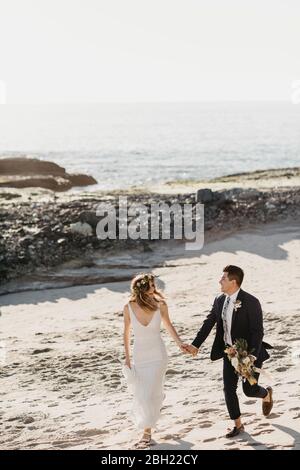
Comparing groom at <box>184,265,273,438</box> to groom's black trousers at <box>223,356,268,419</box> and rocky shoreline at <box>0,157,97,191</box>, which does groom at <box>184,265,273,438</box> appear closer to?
groom's black trousers at <box>223,356,268,419</box>

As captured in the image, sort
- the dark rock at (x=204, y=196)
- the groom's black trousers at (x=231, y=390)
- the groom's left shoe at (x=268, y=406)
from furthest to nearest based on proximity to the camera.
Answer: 1. the dark rock at (x=204, y=196)
2. the groom's left shoe at (x=268, y=406)
3. the groom's black trousers at (x=231, y=390)

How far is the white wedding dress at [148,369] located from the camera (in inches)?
309

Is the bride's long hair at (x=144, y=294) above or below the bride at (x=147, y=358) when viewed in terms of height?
above

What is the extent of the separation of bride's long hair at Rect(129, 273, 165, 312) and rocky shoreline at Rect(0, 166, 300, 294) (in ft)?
39.3

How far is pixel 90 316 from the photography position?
16.5m

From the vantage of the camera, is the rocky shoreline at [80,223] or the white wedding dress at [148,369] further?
the rocky shoreline at [80,223]

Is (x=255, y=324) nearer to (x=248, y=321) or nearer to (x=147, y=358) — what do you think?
(x=248, y=321)

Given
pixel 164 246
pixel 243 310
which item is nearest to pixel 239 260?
pixel 164 246

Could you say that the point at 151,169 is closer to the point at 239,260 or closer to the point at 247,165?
the point at 247,165

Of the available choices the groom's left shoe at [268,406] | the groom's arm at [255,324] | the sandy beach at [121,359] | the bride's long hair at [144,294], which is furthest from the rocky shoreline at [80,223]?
the groom's arm at [255,324]

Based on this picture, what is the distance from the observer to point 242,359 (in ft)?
24.9

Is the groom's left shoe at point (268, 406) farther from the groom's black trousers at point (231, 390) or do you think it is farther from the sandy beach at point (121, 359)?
the groom's black trousers at point (231, 390)

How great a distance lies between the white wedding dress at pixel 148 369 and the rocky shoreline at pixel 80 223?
11850mm

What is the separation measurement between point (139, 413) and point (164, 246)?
1427cm
